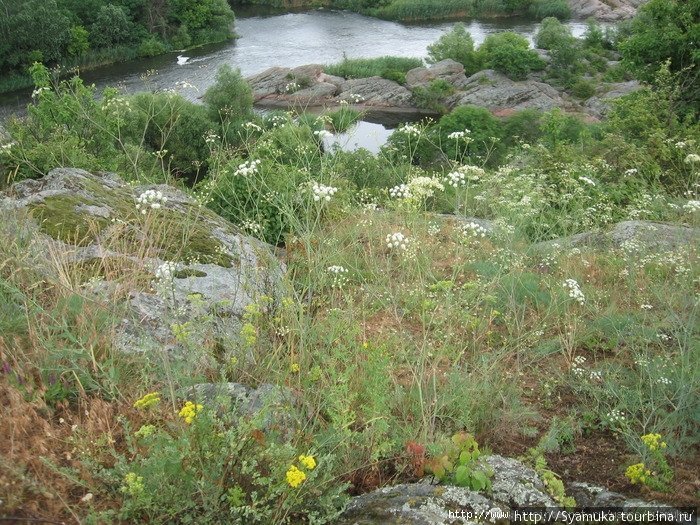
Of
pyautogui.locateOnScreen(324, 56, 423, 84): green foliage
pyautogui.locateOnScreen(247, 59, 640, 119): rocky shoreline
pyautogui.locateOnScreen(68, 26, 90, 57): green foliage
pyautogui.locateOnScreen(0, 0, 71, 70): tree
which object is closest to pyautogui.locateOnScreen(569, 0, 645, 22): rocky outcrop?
pyautogui.locateOnScreen(247, 59, 640, 119): rocky shoreline

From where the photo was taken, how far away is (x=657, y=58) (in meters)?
18.9

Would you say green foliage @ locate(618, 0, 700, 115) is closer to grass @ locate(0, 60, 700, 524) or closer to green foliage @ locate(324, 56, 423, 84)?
grass @ locate(0, 60, 700, 524)

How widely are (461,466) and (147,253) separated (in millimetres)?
2754

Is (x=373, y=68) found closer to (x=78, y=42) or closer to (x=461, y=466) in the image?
(x=78, y=42)

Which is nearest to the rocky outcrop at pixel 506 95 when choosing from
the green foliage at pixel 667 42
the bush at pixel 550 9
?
the bush at pixel 550 9

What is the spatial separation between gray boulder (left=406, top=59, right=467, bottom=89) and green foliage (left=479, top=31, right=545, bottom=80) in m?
2.48

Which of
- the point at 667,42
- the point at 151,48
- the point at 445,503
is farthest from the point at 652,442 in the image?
the point at 151,48

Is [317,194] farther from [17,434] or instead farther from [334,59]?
[334,59]

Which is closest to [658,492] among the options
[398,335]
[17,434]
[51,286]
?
[398,335]

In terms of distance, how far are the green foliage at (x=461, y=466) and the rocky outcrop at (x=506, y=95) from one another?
3933 centimetres

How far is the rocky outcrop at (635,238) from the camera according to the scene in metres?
5.89

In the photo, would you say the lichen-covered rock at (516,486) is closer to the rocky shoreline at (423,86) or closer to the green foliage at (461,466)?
the green foliage at (461,466)

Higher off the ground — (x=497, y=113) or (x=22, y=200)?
(x=22, y=200)

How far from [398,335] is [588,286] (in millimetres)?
2097
